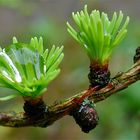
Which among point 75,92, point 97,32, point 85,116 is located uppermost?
point 97,32

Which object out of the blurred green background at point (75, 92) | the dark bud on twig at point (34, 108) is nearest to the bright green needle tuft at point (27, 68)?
the dark bud on twig at point (34, 108)

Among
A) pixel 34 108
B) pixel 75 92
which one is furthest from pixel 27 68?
pixel 75 92

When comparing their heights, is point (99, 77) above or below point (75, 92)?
above

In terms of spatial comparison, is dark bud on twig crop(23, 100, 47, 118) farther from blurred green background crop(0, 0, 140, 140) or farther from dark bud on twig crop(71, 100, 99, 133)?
blurred green background crop(0, 0, 140, 140)

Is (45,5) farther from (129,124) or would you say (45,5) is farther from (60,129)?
(129,124)

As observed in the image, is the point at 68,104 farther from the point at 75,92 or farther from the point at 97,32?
the point at 75,92

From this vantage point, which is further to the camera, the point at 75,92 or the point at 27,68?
the point at 75,92

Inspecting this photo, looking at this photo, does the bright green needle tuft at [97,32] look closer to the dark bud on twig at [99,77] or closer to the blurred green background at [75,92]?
the dark bud on twig at [99,77]
